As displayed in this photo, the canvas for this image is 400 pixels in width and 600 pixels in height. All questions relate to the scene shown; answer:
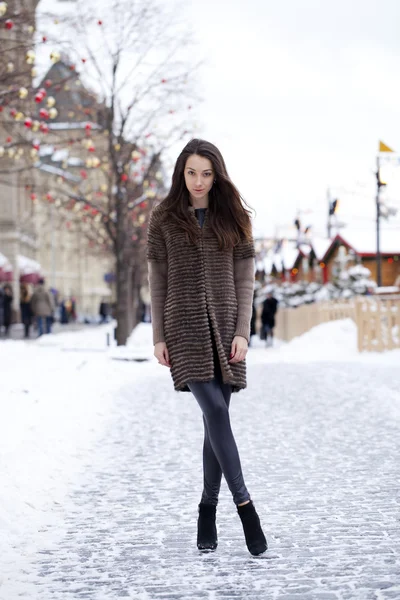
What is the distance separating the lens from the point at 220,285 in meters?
4.41

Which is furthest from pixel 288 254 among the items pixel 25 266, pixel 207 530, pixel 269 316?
pixel 207 530

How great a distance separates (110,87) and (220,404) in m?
18.6

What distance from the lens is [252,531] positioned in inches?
172

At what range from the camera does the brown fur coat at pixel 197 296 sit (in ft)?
14.2

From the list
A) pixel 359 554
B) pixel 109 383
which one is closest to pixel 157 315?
pixel 359 554

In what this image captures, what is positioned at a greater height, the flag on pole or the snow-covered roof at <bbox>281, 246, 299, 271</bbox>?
the flag on pole

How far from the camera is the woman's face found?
4496 mm

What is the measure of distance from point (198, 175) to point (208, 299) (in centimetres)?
59

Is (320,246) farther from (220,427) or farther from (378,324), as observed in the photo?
(220,427)

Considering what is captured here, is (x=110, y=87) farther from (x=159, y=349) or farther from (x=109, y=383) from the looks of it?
(x=159, y=349)

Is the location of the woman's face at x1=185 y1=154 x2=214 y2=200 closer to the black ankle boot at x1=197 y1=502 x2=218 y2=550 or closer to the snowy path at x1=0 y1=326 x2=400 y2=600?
the black ankle boot at x1=197 y1=502 x2=218 y2=550

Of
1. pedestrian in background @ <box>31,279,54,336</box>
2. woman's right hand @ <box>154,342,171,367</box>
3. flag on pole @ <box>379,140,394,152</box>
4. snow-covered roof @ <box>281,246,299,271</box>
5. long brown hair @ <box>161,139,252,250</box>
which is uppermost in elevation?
flag on pole @ <box>379,140,394,152</box>

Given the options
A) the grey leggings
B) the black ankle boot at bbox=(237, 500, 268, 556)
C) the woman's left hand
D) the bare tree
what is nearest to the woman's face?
the woman's left hand

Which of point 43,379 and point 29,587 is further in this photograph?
point 43,379
